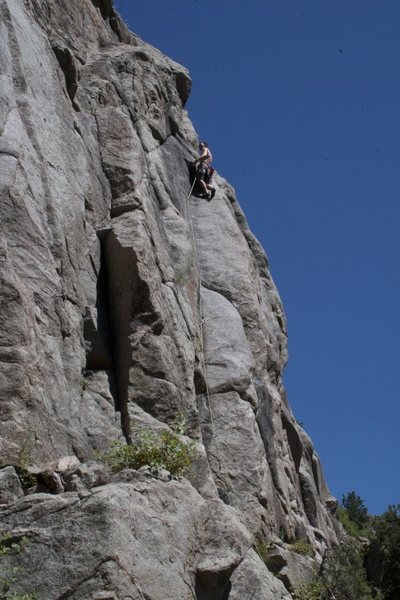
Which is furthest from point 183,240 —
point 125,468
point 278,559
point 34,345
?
point 125,468

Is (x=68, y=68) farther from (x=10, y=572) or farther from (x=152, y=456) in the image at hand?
(x=10, y=572)

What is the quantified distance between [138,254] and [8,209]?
450 cm


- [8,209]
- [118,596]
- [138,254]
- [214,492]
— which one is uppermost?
[138,254]

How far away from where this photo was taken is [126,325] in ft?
63.6

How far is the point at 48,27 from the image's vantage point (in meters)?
22.2

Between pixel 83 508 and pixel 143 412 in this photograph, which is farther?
pixel 143 412

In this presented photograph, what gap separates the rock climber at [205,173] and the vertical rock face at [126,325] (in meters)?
0.60

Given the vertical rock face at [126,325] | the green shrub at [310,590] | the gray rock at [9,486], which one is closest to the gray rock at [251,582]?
the vertical rock face at [126,325]

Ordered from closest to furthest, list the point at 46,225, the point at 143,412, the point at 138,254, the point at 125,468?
the point at 125,468 < the point at 46,225 < the point at 143,412 < the point at 138,254

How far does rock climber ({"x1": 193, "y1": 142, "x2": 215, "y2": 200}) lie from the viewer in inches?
1127

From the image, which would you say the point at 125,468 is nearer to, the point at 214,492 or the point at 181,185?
the point at 214,492

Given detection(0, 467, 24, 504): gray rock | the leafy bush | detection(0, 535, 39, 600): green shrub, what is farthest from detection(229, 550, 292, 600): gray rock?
detection(0, 535, 39, 600): green shrub

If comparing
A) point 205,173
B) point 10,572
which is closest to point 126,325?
point 10,572

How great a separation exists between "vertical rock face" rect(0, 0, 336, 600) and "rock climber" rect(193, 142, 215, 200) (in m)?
0.60
